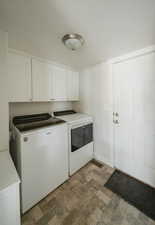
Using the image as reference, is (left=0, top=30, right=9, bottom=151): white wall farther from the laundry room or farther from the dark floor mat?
the dark floor mat

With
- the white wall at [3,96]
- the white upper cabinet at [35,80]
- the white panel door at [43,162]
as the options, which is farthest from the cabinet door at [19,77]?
the white panel door at [43,162]

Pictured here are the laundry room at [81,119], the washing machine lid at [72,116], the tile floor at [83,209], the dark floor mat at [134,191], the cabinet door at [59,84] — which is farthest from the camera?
the cabinet door at [59,84]

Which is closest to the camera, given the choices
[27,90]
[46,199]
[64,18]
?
[64,18]

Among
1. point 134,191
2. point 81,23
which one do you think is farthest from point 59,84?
point 134,191

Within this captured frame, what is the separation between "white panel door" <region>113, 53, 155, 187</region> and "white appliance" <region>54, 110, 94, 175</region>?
56 centimetres

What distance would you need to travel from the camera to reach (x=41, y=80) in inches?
72.1

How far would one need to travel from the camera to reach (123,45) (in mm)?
1468

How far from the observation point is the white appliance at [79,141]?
1.80 m

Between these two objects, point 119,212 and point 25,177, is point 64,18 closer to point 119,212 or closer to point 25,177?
point 25,177

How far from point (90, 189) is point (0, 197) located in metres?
1.28

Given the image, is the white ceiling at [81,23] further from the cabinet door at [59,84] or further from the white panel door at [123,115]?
the cabinet door at [59,84]

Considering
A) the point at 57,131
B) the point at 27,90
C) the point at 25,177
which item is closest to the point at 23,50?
the point at 27,90

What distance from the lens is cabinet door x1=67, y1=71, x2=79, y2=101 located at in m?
2.37

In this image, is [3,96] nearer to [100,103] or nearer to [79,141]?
[79,141]
